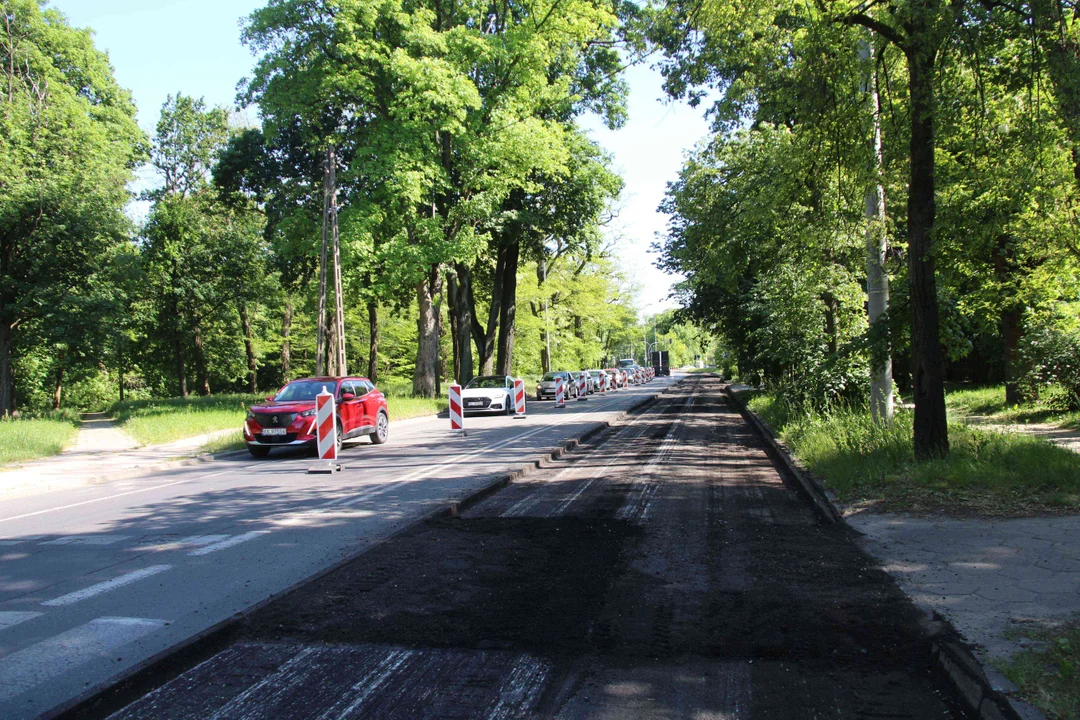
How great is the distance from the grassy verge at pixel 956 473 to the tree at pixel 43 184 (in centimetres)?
2887

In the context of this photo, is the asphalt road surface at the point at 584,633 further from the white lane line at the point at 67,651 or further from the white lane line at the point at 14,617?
the white lane line at the point at 14,617

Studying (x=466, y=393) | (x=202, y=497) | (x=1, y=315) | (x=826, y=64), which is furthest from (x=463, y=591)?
(x=1, y=315)

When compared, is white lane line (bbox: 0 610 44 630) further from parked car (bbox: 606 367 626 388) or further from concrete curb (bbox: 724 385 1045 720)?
parked car (bbox: 606 367 626 388)

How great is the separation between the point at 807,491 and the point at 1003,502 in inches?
95.4

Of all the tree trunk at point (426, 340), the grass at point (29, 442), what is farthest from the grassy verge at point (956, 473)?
the tree trunk at point (426, 340)

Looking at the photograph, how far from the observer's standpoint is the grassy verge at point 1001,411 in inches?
600

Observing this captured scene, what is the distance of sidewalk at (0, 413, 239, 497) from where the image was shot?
1234 cm

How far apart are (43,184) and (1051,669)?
34.0m

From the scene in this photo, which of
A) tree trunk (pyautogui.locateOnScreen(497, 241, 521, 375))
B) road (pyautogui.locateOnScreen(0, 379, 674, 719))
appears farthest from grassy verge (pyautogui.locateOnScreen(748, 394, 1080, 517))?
tree trunk (pyautogui.locateOnScreen(497, 241, 521, 375))

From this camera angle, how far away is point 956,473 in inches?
320

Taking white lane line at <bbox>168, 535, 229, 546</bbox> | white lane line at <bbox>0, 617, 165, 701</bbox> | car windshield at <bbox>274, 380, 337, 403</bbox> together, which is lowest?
white lane line at <bbox>168, 535, 229, 546</bbox>

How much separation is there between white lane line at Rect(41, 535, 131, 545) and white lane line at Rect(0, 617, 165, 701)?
2950 millimetres

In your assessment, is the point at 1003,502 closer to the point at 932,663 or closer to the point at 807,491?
the point at 807,491

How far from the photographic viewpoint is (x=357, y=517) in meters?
8.38
